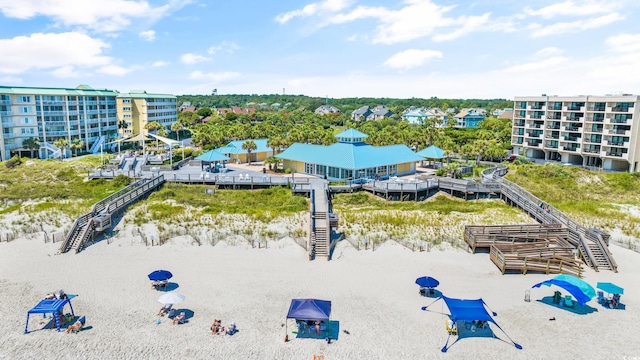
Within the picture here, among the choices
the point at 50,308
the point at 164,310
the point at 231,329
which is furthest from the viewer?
the point at 164,310

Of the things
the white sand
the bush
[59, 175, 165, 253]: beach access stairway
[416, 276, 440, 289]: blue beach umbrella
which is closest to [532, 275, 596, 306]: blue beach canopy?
the white sand

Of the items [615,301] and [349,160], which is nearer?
[615,301]

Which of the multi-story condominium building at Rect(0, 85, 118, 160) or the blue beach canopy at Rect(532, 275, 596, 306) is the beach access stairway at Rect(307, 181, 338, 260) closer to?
the blue beach canopy at Rect(532, 275, 596, 306)

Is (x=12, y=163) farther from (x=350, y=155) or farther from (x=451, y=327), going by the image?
(x=451, y=327)

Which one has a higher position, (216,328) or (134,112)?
(134,112)

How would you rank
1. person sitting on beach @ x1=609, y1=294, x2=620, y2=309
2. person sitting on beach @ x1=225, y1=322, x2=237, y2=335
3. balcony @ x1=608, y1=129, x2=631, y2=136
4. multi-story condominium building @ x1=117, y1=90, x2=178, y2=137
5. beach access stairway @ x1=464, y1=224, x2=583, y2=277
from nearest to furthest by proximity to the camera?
1. person sitting on beach @ x1=225, y1=322, x2=237, y2=335
2. person sitting on beach @ x1=609, y1=294, x2=620, y2=309
3. beach access stairway @ x1=464, y1=224, x2=583, y2=277
4. balcony @ x1=608, y1=129, x2=631, y2=136
5. multi-story condominium building @ x1=117, y1=90, x2=178, y2=137

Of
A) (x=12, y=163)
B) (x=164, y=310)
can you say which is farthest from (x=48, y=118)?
(x=164, y=310)

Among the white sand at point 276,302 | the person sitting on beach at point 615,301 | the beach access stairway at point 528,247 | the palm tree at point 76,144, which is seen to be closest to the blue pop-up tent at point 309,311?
the white sand at point 276,302
